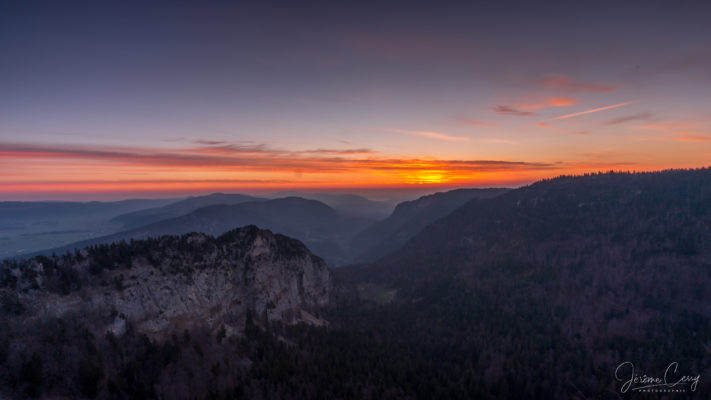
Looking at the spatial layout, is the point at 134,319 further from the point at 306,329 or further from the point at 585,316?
the point at 585,316

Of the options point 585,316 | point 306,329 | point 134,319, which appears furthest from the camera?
point 585,316

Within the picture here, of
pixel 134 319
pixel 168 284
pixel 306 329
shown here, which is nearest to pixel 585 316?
pixel 306 329

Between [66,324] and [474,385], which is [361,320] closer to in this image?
[474,385]

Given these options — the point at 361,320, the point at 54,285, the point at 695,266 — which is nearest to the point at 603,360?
the point at 361,320

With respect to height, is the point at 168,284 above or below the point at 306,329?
above

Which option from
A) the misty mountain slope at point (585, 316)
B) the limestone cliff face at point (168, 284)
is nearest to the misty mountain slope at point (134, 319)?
the limestone cliff face at point (168, 284)

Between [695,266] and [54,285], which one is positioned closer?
[54,285]

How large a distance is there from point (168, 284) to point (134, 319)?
41.6ft

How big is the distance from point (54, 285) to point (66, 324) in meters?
10.6

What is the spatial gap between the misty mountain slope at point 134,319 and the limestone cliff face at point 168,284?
0.86 feet

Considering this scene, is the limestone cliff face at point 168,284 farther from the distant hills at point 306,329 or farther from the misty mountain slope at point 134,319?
the distant hills at point 306,329

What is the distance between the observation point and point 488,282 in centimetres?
19612

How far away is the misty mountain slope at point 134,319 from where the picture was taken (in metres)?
54.3

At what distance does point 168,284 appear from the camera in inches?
3337
